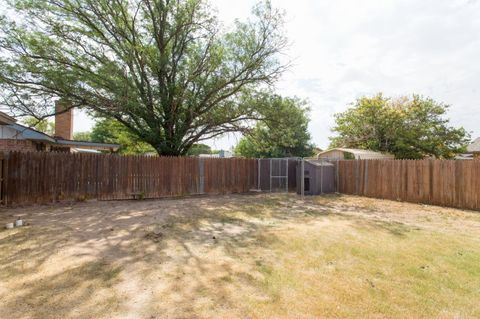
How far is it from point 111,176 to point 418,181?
12.2m

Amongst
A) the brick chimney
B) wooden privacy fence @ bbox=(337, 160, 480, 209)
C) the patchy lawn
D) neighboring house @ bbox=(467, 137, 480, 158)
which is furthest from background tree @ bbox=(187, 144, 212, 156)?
neighboring house @ bbox=(467, 137, 480, 158)

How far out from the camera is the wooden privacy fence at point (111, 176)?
30.7 ft

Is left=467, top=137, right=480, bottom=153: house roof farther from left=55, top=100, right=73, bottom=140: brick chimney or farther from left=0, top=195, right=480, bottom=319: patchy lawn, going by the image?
left=55, top=100, right=73, bottom=140: brick chimney

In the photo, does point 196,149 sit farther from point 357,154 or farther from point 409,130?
point 409,130

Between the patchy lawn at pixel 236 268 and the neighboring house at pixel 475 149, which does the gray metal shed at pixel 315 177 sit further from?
the neighboring house at pixel 475 149

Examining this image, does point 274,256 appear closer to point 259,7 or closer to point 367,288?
point 367,288

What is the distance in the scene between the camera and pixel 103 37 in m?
13.2

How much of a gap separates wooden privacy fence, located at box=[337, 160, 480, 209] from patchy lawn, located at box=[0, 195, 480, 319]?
11.3ft

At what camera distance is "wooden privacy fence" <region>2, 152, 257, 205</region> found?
9344 mm

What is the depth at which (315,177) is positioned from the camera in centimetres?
1412

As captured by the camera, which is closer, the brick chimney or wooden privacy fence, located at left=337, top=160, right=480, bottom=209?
wooden privacy fence, located at left=337, top=160, right=480, bottom=209

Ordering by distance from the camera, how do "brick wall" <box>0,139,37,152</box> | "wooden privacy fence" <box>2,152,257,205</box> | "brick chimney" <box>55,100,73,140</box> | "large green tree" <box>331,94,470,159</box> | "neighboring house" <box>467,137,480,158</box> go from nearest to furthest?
1. "wooden privacy fence" <box>2,152,257,205</box>
2. "brick wall" <box>0,139,37,152</box>
3. "brick chimney" <box>55,100,73,140</box>
4. "large green tree" <box>331,94,470,159</box>
5. "neighboring house" <box>467,137,480,158</box>

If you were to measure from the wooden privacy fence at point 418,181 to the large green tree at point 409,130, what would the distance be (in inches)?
336

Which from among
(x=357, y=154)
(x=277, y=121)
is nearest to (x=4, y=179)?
(x=277, y=121)
